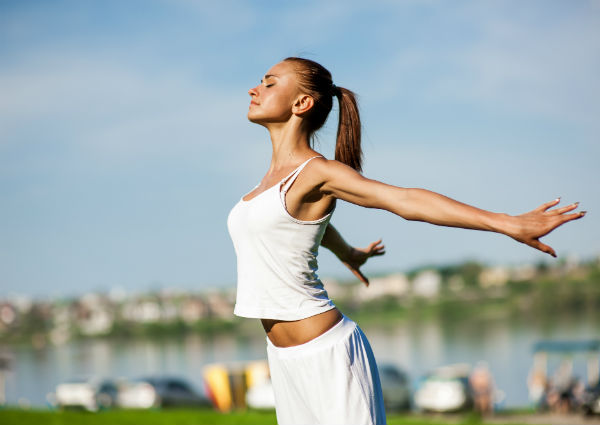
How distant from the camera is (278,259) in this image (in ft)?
8.22

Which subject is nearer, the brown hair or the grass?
the brown hair

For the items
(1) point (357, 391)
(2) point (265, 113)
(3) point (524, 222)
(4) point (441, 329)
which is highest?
(2) point (265, 113)

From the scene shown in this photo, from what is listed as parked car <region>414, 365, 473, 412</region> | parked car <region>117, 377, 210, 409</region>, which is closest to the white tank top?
parked car <region>414, 365, 473, 412</region>

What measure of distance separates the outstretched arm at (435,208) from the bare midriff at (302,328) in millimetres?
428

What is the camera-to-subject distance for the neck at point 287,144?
2.72 meters

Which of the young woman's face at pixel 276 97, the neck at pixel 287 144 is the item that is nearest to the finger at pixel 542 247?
the neck at pixel 287 144

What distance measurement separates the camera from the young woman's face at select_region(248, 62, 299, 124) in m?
2.73

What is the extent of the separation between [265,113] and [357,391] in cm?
108

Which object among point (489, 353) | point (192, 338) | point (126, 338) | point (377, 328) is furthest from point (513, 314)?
point (126, 338)

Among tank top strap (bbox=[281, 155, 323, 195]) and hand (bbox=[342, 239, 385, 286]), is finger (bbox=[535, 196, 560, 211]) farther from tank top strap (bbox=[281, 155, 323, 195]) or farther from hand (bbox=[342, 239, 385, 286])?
hand (bbox=[342, 239, 385, 286])

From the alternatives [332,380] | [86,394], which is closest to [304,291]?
[332,380]

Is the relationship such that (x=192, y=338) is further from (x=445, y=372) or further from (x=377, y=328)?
(x=445, y=372)

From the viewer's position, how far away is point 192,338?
10881cm

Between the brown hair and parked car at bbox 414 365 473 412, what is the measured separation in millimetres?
18938
